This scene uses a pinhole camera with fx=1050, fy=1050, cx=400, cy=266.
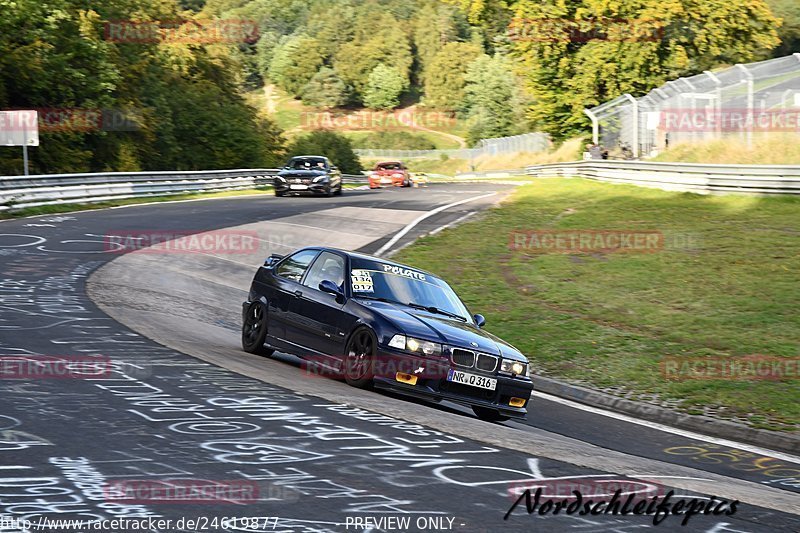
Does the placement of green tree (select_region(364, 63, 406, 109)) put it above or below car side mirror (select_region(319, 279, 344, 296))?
above

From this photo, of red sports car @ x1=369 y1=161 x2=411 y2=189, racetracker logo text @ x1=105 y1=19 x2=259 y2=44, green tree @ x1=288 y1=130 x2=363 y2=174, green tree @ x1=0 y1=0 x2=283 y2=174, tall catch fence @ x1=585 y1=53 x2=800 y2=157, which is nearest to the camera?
tall catch fence @ x1=585 y1=53 x2=800 y2=157

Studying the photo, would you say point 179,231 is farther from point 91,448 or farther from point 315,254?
point 91,448

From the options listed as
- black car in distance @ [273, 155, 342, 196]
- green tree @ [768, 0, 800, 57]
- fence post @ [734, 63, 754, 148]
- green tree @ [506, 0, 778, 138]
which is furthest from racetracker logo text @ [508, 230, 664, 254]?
green tree @ [768, 0, 800, 57]

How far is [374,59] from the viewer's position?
159m

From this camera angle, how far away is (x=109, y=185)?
35094 mm

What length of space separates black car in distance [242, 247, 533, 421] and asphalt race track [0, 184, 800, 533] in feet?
1.02

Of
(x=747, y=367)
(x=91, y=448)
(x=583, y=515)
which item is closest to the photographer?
(x=583, y=515)

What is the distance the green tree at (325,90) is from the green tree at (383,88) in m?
3.88

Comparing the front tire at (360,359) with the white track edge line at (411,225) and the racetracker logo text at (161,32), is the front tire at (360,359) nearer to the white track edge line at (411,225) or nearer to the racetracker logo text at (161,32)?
the white track edge line at (411,225)

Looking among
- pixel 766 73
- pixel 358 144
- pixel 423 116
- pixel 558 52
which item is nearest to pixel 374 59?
pixel 423 116

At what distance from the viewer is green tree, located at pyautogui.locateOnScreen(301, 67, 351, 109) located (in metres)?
152

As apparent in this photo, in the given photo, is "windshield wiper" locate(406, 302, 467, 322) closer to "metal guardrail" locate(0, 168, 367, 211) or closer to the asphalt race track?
the asphalt race track

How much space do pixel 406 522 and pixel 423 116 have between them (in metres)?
151

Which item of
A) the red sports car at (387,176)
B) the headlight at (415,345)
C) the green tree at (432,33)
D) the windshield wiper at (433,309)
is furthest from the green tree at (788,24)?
the green tree at (432,33)
